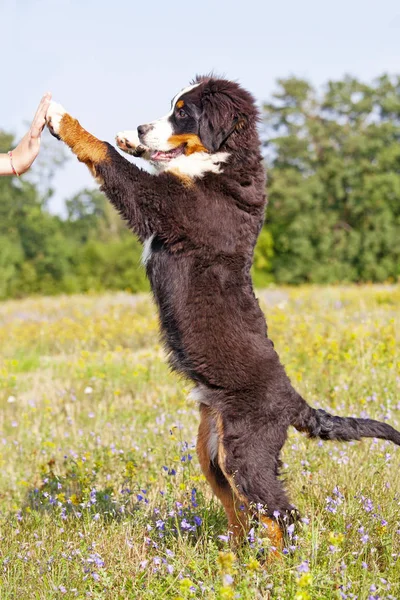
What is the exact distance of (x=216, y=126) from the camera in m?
3.62

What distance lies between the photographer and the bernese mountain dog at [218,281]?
3.23m

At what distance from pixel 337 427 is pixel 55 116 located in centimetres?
224

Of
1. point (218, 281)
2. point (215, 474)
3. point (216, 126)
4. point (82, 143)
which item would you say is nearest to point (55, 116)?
point (82, 143)

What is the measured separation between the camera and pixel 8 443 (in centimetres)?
581


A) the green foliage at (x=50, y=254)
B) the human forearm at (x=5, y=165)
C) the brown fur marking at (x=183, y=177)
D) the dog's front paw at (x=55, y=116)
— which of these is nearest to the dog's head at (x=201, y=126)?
the brown fur marking at (x=183, y=177)

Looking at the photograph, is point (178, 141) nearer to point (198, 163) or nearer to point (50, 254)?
point (198, 163)

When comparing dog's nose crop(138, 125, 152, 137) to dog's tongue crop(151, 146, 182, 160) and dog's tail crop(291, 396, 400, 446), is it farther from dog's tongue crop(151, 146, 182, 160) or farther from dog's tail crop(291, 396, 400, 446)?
dog's tail crop(291, 396, 400, 446)

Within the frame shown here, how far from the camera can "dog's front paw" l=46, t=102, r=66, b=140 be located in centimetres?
360

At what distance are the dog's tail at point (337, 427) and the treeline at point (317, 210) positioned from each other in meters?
33.1

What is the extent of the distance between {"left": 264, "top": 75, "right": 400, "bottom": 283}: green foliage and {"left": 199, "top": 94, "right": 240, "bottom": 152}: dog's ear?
3401 centimetres

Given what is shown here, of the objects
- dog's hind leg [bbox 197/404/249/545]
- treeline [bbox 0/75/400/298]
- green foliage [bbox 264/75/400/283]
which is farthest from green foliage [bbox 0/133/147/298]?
dog's hind leg [bbox 197/404/249/545]

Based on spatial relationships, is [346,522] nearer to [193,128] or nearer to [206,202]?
[206,202]

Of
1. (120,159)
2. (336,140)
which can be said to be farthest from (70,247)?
(120,159)

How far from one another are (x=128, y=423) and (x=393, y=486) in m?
2.82
